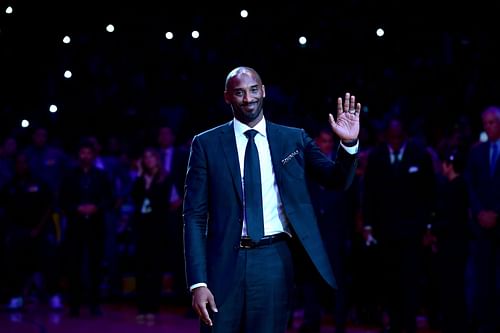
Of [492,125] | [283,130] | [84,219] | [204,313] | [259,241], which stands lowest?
[204,313]

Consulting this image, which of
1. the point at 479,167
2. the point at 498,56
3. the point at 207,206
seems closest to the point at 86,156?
the point at 479,167

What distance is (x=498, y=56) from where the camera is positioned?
39.2ft

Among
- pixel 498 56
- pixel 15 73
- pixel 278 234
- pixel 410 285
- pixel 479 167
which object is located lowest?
pixel 410 285

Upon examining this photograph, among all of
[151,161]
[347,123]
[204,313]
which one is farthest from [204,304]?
[151,161]

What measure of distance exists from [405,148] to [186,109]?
533 cm

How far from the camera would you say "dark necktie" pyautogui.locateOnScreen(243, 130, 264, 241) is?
440 centimetres

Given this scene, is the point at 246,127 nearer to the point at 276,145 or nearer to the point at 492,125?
the point at 276,145

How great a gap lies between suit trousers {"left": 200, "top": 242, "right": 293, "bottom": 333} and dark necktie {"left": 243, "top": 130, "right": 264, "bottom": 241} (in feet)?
0.32

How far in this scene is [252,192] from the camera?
4480 mm

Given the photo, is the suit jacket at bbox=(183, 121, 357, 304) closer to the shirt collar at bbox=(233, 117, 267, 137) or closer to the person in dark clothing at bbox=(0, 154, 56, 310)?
the shirt collar at bbox=(233, 117, 267, 137)

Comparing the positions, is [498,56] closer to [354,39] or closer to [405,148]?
[354,39]

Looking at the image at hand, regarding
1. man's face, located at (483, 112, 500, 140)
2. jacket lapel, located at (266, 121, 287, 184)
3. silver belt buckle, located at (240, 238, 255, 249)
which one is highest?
Result: man's face, located at (483, 112, 500, 140)

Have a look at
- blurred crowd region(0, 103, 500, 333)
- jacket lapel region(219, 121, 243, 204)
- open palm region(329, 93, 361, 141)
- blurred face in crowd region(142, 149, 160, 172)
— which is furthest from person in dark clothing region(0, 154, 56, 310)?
open palm region(329, 93, 361, 141)

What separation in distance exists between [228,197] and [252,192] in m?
0.12
